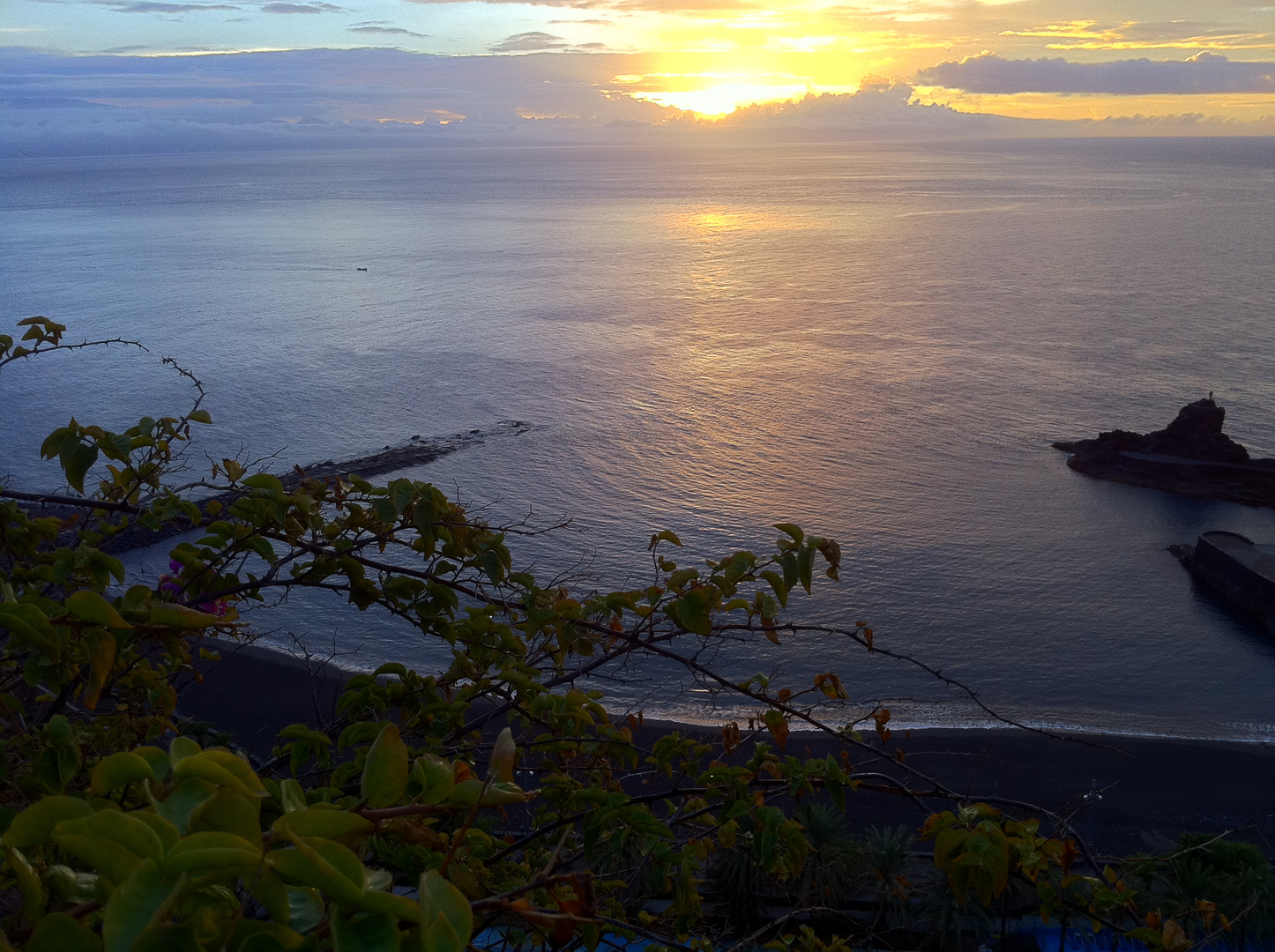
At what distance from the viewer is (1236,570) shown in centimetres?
3161

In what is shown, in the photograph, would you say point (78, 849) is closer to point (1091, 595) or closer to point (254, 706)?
point (254, 706)

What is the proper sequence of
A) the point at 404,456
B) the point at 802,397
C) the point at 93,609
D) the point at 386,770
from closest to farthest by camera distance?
1. the point at 386,770
2. the point at 93,609
3. the point at 404,456
4. the point at 802,397

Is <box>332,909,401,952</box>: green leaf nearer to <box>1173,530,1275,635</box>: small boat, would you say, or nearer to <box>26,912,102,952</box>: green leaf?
<box>26,912,102,952</box>: green leaf

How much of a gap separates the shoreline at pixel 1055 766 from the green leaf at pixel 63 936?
58.8ft

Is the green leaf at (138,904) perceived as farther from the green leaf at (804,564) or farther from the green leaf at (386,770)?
the green leaf at (804,564)

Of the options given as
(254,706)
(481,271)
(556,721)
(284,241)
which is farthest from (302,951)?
(284,241)

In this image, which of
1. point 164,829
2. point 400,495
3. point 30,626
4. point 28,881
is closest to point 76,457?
point 400,495

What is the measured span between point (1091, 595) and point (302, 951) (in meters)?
34.0

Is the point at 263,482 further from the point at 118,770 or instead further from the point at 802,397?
the point at 802,397

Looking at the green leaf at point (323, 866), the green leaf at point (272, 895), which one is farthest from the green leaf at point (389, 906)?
the green leaf at point (272, 895)

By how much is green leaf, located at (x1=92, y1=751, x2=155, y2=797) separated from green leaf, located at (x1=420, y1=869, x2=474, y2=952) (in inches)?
20.2

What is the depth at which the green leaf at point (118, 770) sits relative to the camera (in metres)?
1.42

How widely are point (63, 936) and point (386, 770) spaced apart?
46cm

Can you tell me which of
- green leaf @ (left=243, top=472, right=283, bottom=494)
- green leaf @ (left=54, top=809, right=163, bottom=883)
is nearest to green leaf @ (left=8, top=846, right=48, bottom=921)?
green leaf @ (left=54, top=809, right=163, bottom=883)
